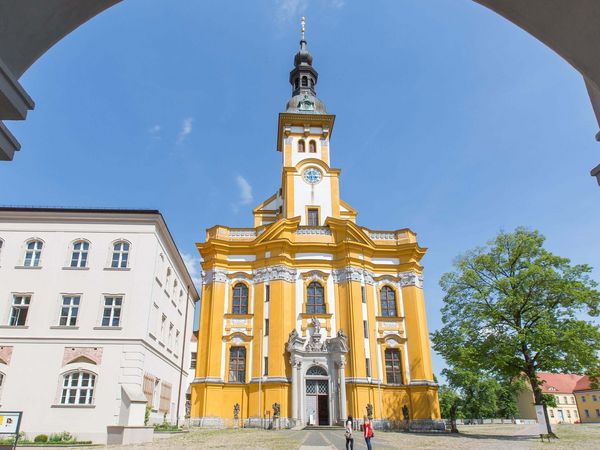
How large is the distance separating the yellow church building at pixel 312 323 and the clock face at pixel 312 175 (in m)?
0.75

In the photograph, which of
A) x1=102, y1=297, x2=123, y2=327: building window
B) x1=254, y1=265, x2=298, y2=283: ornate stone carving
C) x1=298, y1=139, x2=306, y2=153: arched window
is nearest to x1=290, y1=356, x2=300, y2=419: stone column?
x1=254, y1=265, x2=298, y2=283: ornate stone carving

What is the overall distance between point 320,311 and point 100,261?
17263mm

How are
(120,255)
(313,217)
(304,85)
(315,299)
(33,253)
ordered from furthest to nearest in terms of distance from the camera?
(304,85)
(313,217)
(315,299)
(120,255)
(33,253)

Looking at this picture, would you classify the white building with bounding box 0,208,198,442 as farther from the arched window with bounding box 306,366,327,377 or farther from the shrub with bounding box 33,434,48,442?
the arched window with bounding box 306,366,327,377

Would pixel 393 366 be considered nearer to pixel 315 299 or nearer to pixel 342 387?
pixel 342 387

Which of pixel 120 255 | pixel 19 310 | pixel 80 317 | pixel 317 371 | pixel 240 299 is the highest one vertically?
pixel 240 299

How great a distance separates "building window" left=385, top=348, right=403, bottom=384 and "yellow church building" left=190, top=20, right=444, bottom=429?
0.07 metres

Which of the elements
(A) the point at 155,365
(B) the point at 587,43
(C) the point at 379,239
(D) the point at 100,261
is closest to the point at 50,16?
(B) the point at 587,43

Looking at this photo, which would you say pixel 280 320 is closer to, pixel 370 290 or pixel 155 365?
pixel 370 290

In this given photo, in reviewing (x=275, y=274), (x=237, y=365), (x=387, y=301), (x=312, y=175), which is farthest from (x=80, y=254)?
(x=387, y=301)

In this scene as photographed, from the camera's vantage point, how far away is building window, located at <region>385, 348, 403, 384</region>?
108 feet

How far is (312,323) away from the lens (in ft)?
110

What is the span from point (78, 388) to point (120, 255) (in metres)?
6.65

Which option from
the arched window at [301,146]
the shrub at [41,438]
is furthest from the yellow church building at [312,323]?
the shrub at [41,438]
